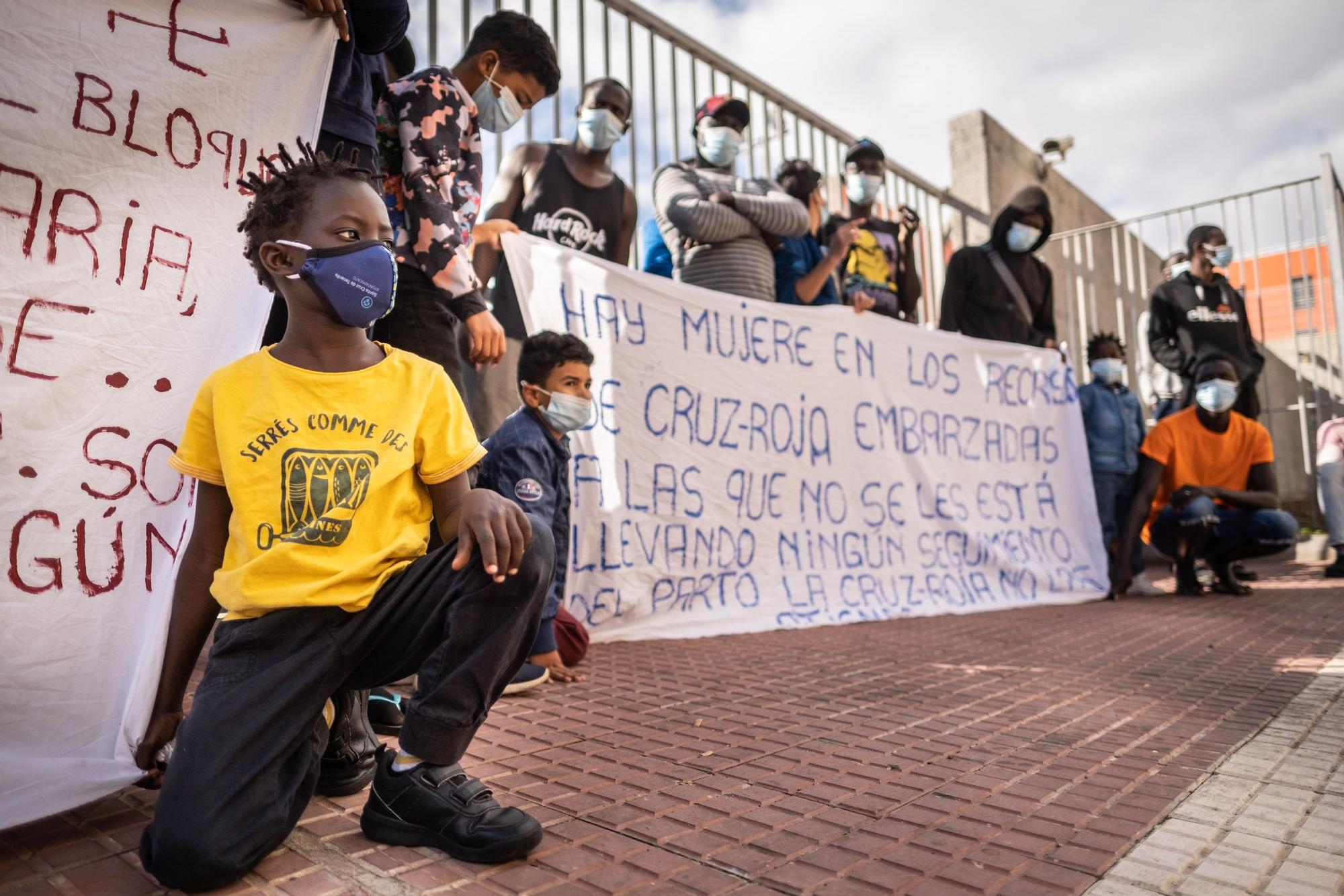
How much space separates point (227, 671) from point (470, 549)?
46 centimetres

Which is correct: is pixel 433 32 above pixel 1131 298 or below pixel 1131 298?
below

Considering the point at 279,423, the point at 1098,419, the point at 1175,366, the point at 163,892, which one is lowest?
the point at 163,892

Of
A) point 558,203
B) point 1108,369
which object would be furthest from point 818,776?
point 1108,369

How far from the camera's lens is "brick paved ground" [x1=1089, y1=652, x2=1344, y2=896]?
1.38 metres

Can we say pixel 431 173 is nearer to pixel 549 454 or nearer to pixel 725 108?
pixel 549 454

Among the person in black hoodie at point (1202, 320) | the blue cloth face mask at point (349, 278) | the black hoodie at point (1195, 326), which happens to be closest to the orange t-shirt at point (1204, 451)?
the person in black hoodie at point (1202, 320)

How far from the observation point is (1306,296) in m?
9.31

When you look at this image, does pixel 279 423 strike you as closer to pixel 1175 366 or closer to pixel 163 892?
pixel 163 892

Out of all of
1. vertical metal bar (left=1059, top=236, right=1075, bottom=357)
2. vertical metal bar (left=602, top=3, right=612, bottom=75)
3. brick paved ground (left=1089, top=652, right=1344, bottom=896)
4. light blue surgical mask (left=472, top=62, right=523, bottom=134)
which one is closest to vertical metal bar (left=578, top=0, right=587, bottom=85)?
vertical metal bar (left=602, top=3, right=612, bottom=75)

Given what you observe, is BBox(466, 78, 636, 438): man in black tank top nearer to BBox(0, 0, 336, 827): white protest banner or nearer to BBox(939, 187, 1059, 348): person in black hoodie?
BBox(0, 0, 336, 827): white protest banner

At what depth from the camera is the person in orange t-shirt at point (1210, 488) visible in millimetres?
5191

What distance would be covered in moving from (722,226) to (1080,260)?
7157 mm

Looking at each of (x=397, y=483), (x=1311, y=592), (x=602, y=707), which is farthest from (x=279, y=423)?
(x=1311, y=592)

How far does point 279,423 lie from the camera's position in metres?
1.59
